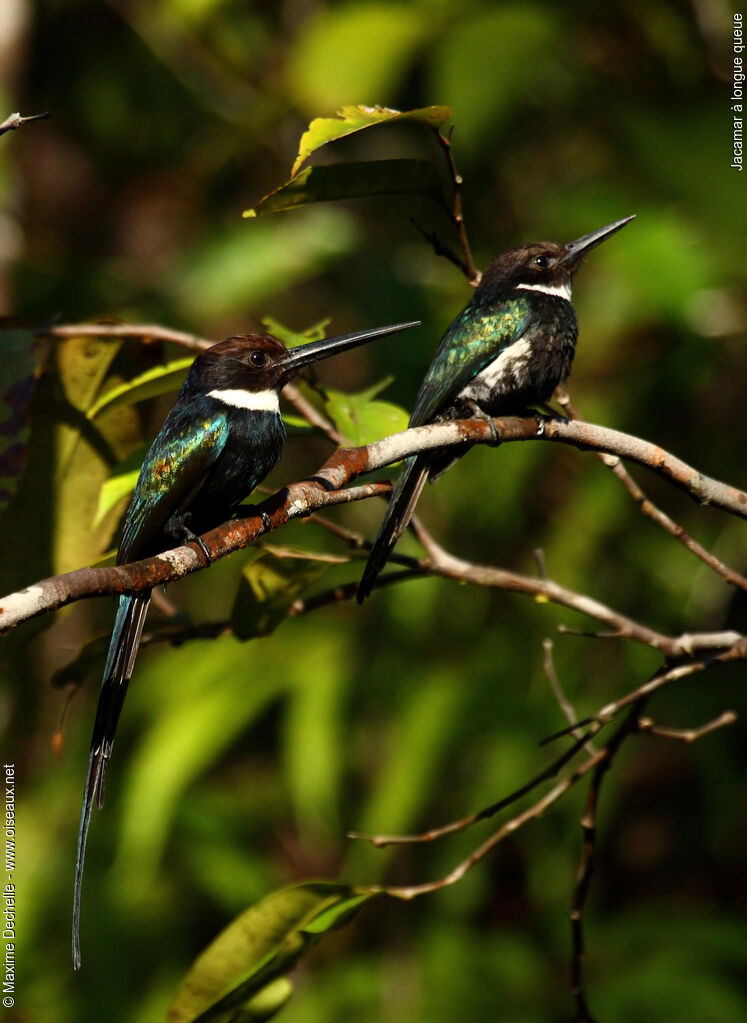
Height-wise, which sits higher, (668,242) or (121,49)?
(121,49)

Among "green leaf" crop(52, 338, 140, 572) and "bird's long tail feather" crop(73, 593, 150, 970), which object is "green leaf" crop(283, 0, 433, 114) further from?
"bird's long tail feather" crop(73, 593, 150, 970)

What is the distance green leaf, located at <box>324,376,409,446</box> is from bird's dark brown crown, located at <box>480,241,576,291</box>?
2.23 feet

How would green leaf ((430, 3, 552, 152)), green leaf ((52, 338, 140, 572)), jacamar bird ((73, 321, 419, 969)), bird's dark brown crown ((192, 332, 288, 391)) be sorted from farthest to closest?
green leaf ((430, 3, 552, 152))
bird's dark brown crown ((192, 332, 288, 391))
green leaf ((52, 338, 140, 572))
jacamar bird ((73, 321, 419, 969))

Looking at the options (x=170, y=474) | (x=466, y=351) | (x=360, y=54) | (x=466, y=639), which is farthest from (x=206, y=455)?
(x=360, y=54)

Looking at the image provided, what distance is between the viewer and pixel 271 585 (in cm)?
197

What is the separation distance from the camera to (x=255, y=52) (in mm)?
5883

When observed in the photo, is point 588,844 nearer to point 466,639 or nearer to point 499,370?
point 499,370

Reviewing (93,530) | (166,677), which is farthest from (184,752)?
(93,530)

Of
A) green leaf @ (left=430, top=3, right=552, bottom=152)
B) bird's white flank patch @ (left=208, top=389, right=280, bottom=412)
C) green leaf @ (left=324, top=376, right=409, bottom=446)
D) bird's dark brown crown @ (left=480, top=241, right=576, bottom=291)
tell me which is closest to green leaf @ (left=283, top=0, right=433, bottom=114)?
green leaf @ (left=430, top=3, right=552, bottom=152)

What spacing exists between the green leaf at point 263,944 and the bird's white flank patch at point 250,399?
850 millimetres

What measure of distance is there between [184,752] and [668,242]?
2317 mm

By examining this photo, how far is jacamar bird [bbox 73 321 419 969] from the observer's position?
1902 mm

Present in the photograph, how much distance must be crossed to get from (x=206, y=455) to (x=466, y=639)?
2326 mm

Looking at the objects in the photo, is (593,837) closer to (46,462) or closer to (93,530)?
(93,530)
